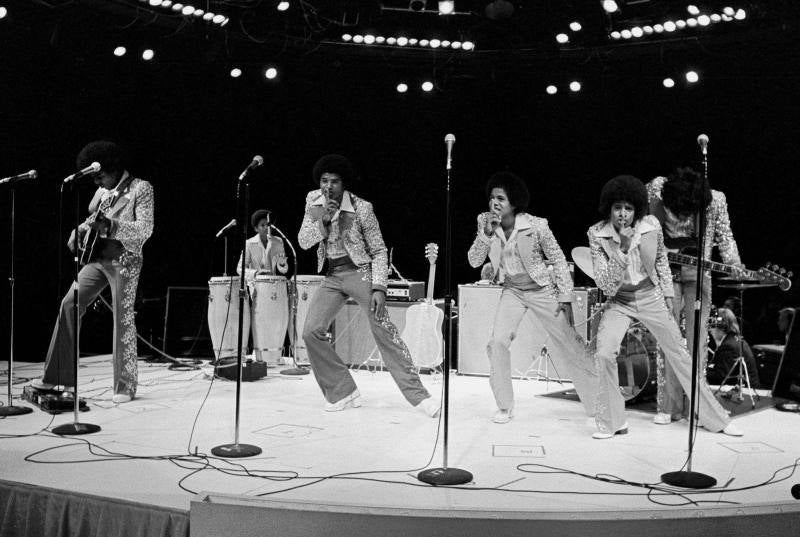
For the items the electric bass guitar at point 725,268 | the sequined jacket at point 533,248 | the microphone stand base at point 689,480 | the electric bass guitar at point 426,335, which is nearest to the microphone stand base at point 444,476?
the microphone stand base at point 689,480

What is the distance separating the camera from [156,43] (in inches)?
370

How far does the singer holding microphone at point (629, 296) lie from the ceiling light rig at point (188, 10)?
5346mm

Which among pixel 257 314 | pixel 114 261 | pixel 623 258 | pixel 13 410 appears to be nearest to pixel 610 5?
pixel 623 258

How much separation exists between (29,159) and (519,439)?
256 inches

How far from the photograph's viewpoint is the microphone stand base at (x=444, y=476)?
3998 mm

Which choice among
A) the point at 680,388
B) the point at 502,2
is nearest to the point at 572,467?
the point at 680,388

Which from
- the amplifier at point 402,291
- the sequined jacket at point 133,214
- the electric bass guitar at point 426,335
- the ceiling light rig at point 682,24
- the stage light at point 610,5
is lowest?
the electric bass guitar at point 426,335

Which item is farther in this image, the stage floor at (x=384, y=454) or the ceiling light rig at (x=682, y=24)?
the ceiling light rig at (x=682, y=24)

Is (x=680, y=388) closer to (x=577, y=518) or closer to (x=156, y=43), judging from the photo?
(x=577, y=518)

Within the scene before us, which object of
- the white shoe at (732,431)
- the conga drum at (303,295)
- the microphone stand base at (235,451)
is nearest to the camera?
the microphone stand base at (235,451)

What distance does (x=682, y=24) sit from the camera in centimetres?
909

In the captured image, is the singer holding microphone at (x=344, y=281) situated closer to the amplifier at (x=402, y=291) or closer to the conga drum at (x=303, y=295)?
the amplifier at (x=402, y=291)

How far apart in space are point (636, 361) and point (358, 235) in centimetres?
245

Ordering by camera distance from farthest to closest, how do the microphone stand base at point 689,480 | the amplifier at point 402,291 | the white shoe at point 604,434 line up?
the amplifier at point 402,291
the white shoe at point 604,434
the microphone stand base at point 689,480
